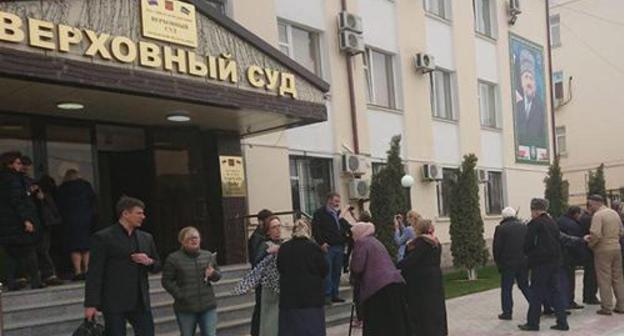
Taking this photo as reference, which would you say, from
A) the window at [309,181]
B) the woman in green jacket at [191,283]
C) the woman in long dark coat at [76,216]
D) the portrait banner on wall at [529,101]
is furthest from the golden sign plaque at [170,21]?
the portrait banner on wall at [529,101]

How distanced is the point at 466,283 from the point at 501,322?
5.25 meters

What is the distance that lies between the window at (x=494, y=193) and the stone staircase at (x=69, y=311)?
12645 mm

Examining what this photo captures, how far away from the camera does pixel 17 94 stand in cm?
909

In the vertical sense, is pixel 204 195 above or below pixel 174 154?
below

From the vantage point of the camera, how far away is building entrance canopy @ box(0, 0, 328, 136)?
7.68 m

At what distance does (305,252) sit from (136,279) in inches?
66.0

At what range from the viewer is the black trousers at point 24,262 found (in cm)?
862

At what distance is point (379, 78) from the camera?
17.9 meters

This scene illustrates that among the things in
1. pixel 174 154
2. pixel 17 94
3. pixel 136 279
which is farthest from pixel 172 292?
pixel 174 154

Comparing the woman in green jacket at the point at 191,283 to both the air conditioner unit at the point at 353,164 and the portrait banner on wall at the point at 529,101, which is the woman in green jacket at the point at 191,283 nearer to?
the air conditioner unit at the point at 353,164

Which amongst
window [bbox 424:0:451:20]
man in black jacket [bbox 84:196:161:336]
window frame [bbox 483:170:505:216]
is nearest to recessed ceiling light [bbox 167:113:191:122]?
man in black jacket [bbox 84:196:161:336]

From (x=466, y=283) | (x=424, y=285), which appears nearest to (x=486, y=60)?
(x=466, y=283)

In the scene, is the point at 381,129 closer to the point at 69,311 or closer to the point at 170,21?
the point at 170,21

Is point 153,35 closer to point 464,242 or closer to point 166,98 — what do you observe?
point 166,98
